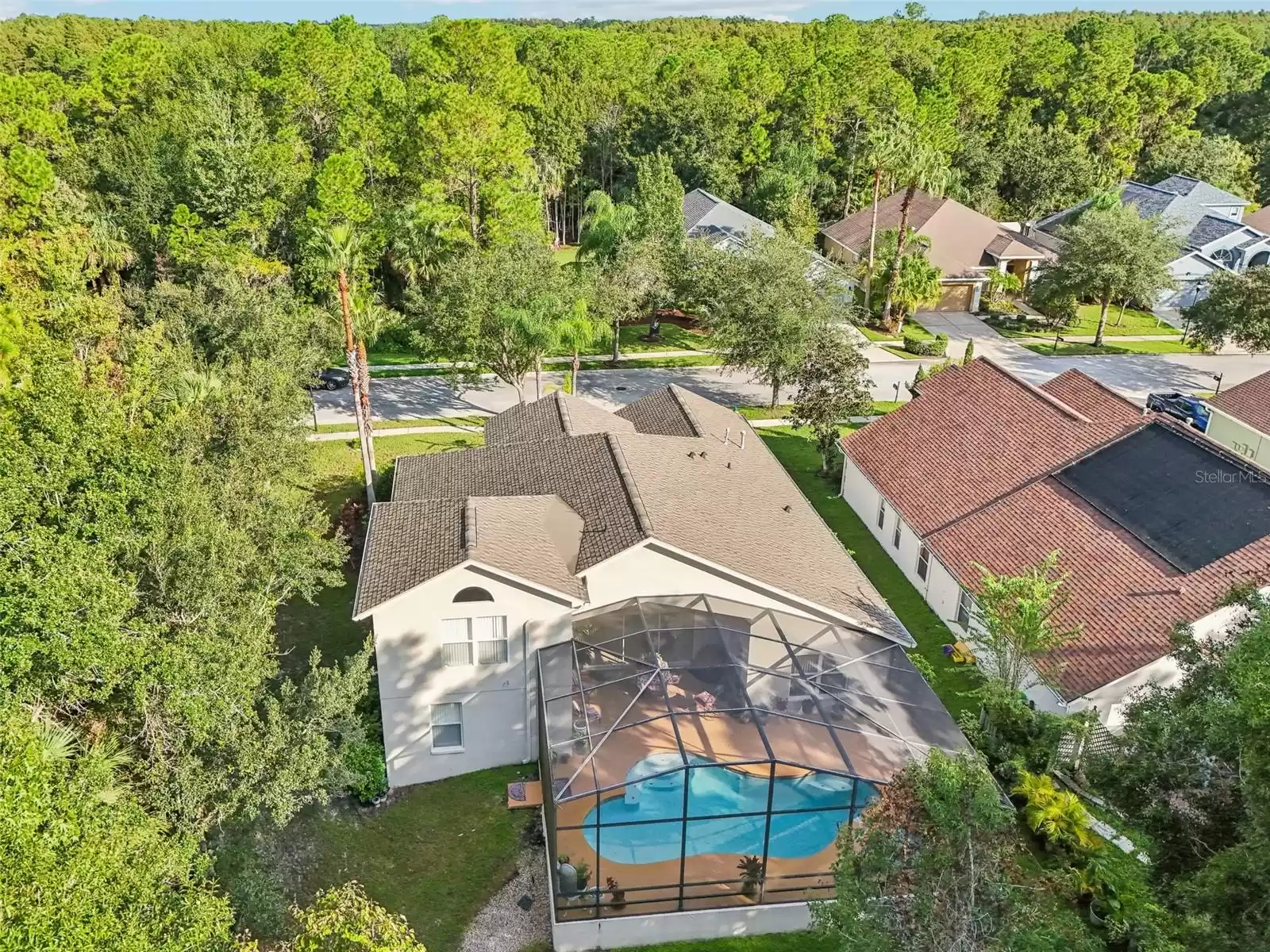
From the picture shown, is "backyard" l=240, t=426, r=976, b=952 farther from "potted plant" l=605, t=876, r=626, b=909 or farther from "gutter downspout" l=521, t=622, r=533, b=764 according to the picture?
"potted plant" l=605, t=876, r=626, b=909

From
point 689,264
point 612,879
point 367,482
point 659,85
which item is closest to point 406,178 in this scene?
point 689,264

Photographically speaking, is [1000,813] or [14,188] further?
[14,188]

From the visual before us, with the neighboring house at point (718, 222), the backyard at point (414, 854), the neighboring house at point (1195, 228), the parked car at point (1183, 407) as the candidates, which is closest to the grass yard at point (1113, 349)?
the neighboring house at point (1195, 228)

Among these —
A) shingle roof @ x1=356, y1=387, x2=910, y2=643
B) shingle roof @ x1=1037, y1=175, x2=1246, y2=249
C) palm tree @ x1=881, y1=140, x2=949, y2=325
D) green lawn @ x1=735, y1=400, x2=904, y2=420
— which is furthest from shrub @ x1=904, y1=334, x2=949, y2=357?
shingle roof @ x1=356, y1=387, x2=910, y2=643

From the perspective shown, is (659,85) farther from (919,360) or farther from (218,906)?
(218,906)

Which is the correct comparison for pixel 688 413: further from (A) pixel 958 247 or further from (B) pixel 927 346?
(A) pixel 958 247

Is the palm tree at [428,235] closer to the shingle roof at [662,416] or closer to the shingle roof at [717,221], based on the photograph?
the shingle roof at [717,221]
